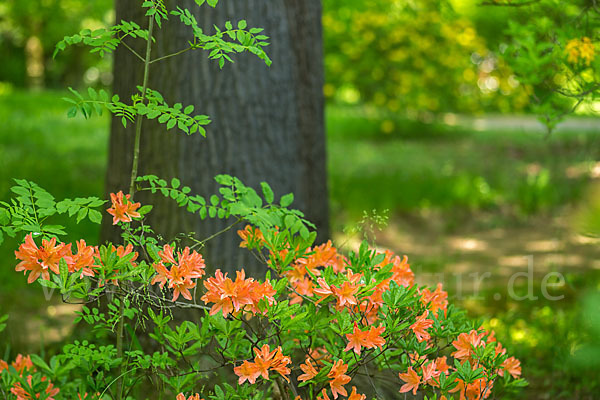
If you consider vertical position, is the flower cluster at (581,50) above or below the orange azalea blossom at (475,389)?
above

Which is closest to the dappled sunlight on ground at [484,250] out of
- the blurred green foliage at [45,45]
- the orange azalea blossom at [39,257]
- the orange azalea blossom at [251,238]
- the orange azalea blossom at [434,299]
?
the orange azalea blossom at [434,299]

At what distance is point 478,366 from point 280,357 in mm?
587

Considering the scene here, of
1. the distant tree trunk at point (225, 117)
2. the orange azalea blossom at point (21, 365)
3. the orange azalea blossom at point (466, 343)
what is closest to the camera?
the orange azalea blossom at point (466, 343)

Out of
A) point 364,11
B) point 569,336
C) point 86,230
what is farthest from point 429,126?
point 569,336

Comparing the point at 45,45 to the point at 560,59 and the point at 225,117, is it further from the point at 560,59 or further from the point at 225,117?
the point at 560,59

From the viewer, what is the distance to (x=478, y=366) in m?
1.75

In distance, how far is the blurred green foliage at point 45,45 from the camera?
1441cm

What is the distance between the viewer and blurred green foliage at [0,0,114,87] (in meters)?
14.4

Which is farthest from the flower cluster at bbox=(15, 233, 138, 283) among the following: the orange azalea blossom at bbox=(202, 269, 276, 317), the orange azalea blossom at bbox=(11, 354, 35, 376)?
the orange azalea blossom at bbox=(11, 354, 35, 376)

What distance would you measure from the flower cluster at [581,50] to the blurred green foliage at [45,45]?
1232 centimetres

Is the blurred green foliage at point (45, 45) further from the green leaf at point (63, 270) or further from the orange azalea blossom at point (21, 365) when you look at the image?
the green leaf at point (63, 270)

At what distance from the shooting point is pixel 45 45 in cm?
1845

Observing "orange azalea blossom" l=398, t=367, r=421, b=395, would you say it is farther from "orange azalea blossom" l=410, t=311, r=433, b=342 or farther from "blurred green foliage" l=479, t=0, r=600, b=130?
"blurred green foliage" l=479, t=0, r=600, b=130

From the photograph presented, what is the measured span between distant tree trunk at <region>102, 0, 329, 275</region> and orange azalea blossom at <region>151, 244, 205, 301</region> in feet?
4.09
